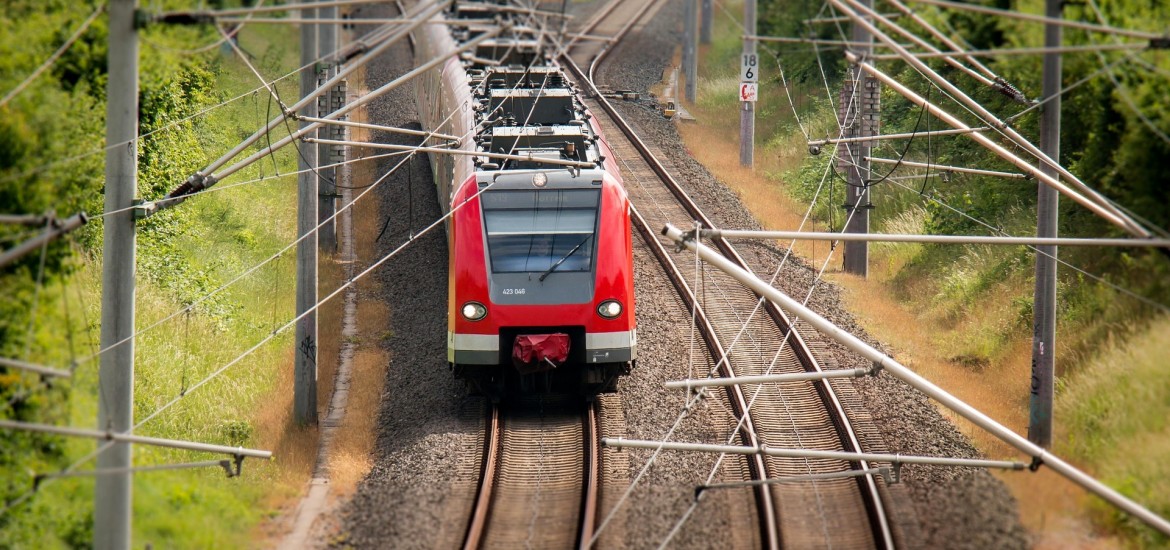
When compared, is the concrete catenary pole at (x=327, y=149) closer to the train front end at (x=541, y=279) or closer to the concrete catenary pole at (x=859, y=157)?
the train front end at (x=541, y=279)

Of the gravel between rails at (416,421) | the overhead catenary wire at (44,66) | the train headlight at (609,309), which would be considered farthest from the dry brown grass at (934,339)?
the overhead catenary wire at (44,66)

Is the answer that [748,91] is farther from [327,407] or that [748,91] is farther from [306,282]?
[306,282]

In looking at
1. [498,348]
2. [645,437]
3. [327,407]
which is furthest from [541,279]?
[327,407]

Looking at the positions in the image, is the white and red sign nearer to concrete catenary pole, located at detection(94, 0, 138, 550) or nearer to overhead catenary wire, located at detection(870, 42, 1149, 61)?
overhead catenary wire, located at detection(870, 42, 1149, 61)

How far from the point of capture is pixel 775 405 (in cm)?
1658

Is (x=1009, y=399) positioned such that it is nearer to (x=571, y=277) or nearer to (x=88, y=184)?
(x=571, y=277)

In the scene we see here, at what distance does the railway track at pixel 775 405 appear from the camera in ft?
42.1

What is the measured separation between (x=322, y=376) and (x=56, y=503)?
7393 mm

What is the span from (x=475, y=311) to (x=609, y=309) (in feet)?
5.59

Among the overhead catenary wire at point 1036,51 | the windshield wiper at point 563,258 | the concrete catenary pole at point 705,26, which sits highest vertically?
the concrete catenary pole at point 705,26

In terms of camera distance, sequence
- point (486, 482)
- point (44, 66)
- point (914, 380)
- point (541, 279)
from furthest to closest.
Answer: point (541, 279), point (486, 482), point (914, 380), point (44, 66)

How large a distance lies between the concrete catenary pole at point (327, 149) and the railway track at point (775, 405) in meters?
6.12

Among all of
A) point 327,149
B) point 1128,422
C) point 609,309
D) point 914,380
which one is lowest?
point 1128,422

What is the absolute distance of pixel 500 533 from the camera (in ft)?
42.3
